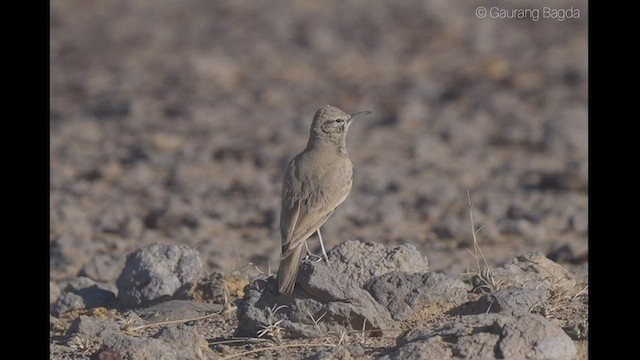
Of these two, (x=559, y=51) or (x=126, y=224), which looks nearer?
(x=126, y=224)

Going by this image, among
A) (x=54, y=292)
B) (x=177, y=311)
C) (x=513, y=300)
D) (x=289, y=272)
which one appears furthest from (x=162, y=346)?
(x=54, y=292)

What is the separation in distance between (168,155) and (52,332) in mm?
6483

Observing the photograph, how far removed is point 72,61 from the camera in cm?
1688

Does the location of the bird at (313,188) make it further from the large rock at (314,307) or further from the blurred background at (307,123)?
the blurred background at (307,123)

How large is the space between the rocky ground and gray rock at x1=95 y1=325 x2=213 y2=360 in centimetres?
1

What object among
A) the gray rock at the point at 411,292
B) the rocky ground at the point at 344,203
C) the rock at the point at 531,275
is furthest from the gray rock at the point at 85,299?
the rock at the point at 531,275

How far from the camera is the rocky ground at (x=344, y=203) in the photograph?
5793 millimetres

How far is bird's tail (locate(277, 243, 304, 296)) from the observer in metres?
5.73

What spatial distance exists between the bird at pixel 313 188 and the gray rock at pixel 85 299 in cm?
146

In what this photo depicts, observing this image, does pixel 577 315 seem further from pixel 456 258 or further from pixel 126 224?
pixel 126 224

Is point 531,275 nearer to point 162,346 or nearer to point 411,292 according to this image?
point 411,292
